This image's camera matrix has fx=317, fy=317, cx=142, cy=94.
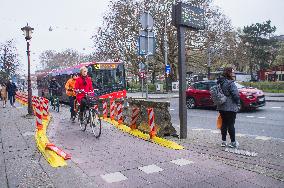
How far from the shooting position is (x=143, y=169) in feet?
18.3

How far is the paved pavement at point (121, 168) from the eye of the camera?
193 inches

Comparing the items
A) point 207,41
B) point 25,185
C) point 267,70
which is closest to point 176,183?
point 25,185

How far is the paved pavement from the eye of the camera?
4.91 metres

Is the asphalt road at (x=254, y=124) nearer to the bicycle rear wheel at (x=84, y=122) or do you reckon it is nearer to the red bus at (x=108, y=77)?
the bicycle rear wheel at (x=84, y=122)

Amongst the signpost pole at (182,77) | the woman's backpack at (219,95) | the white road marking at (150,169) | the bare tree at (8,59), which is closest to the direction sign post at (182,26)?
the signpost pole at (182,77)

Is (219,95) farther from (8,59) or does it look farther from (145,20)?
(8,59)

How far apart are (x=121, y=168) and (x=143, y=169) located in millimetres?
402

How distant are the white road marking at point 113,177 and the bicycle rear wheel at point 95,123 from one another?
3366mm

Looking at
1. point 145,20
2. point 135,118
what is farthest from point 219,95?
point 145,20

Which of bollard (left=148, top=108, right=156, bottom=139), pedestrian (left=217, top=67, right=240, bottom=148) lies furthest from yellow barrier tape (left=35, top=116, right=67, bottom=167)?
pedestrian (left=217, top=67, right=240, bottom=148)

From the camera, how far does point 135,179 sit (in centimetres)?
507

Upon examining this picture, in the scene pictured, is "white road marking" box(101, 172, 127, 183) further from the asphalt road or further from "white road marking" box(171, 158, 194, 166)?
→ the asphalt road

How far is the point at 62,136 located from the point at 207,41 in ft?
103

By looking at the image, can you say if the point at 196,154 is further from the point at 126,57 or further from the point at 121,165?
the point at 126,57
